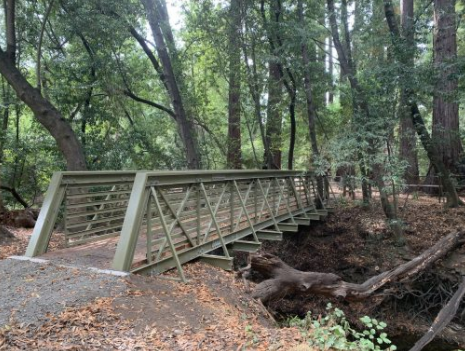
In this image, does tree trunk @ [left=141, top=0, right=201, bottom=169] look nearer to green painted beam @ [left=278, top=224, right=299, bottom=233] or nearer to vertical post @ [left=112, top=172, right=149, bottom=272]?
green painted beam @ [left=278, top=224, right=299, bottom=233]

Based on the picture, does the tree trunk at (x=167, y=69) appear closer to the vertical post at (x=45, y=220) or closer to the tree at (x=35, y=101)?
the tree at (x=35, y=101)

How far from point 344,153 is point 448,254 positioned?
3169mm

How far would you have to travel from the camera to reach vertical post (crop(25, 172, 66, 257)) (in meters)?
4.85

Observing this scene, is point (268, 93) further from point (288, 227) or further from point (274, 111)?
point (288, 227)

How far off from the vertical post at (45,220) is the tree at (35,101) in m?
3.52

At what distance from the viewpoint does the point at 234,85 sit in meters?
12.3

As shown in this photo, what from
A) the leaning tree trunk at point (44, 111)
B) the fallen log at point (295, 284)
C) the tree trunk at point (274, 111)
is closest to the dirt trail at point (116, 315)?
the fallen log at point (295, 284)

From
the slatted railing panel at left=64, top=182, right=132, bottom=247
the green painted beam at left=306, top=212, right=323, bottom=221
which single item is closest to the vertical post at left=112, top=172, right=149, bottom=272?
the slatted railing panel at left=64, top=182, right=132, bottom=247

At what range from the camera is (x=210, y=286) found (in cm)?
480

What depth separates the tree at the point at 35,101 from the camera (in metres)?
8.09

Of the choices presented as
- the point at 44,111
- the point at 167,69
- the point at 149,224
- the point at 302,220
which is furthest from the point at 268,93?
the point at 149,224

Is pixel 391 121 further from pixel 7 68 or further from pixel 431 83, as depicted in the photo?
pixel 7 68

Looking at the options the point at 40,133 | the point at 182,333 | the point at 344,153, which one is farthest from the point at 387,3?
the point at 40,133

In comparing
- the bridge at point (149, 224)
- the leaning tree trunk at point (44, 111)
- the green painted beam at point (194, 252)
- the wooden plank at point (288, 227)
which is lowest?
the wooden plank at point (288, 227)
